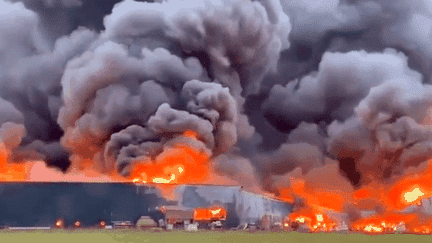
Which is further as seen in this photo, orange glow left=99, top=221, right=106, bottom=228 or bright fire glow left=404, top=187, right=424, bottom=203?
bright fire glow left=404, top=187, right=424, bottom=203

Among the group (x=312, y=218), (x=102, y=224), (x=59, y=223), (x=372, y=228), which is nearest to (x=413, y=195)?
(x=312, y=218)

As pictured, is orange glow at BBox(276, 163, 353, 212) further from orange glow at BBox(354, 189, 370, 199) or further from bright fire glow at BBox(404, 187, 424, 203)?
bright fire glow at BBox(404, 187, 424, 203)

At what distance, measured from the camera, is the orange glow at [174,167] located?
7712 cm

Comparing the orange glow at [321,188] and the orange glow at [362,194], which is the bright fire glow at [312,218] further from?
the orange glow at [362,194]

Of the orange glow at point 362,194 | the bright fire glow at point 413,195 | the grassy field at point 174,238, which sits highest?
the orange glow at point 362,194

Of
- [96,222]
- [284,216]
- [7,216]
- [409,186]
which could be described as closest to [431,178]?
[409,186]

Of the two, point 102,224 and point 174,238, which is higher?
point 102,224

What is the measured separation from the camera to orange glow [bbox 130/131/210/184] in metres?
77.1

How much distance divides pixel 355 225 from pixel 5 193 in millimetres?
42156

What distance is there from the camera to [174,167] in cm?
7938

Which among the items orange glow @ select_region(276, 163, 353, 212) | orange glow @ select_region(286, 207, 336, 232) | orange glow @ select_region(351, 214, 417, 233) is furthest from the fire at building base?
orange glow @ select_region(276, 163, 353, 212)

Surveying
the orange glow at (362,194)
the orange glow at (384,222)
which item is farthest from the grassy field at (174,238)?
the orange glow at (362,194)

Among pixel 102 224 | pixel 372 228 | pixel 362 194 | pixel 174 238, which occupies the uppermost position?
pixel 362 194

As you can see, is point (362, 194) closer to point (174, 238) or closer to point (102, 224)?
point (102, 224)
